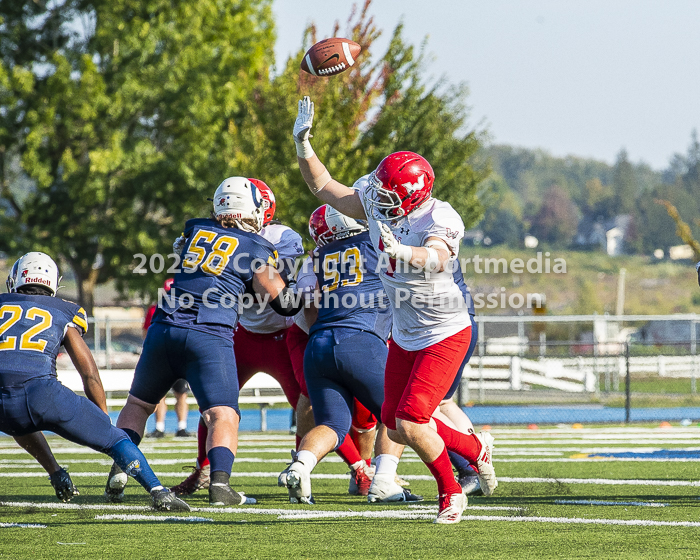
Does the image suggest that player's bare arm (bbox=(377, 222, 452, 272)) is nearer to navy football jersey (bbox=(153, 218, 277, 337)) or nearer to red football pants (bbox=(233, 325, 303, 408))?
navy football jersey (bbox=(153, 218, 277, 337))

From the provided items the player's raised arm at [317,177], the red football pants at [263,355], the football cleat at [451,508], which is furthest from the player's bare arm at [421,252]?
the red football pants at [263,355]

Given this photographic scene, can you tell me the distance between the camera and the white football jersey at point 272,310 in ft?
20.7

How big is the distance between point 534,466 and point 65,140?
57.7ft

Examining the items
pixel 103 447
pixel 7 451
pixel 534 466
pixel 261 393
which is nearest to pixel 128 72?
pixel 261 393

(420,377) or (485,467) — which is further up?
(420,377)

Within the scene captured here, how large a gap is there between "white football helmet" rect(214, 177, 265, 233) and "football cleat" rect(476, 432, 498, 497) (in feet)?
6.48

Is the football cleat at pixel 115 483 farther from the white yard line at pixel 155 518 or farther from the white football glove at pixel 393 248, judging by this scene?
the white football glove at pixel 393 248

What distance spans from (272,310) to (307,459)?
142 centimetres

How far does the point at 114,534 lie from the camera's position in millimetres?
4527

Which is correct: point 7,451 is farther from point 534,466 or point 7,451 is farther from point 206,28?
point 206,28

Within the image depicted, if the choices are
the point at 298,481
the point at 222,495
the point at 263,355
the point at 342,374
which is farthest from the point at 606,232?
the point at 298,481

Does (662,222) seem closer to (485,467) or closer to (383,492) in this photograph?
(485,467)

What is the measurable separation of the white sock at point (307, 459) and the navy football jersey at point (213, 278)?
2.95 feet

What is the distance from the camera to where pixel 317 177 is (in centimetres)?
552
